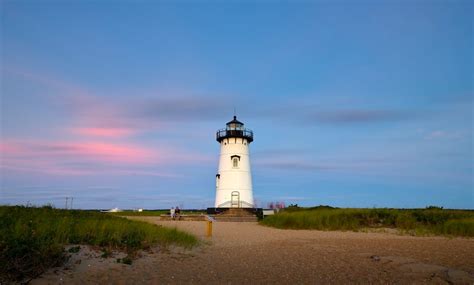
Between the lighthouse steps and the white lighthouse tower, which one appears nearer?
the lighthouse steps

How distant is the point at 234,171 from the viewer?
4575 centimetres

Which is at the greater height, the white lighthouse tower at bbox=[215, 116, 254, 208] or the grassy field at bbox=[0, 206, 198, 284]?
the white lighthouse tower at bbox=[215, 116, 254, 208]

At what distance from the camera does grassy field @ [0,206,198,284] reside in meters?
9.26

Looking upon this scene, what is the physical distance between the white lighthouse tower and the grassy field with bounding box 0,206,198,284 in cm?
2777

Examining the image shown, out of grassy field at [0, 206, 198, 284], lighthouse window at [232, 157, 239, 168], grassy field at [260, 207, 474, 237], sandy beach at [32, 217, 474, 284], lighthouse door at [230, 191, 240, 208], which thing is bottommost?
sandy beach at [32, 217, 474, 284]

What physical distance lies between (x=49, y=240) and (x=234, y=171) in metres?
34.7

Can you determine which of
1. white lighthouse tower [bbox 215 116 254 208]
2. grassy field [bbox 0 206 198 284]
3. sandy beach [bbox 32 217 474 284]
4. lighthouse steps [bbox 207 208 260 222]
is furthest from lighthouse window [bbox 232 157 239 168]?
sandy beach [bbox 32 217 474 284]

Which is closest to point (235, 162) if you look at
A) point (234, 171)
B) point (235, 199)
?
point (234, 171)

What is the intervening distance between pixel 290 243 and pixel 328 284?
861 centimetres

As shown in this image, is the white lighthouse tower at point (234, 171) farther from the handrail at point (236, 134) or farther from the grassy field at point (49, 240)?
the grassy field at point (49, 240)

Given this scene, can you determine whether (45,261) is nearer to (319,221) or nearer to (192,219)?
(319,221)

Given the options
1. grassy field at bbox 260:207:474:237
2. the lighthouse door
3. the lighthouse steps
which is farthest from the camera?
the lighthouse door

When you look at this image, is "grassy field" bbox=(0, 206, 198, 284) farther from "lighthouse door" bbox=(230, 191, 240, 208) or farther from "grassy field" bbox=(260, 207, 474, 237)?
"lighthouse door" bbox=(230, 191, 240, 208)

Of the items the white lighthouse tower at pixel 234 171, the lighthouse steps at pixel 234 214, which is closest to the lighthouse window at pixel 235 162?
the white lighthouse tower at pixel 234 171
